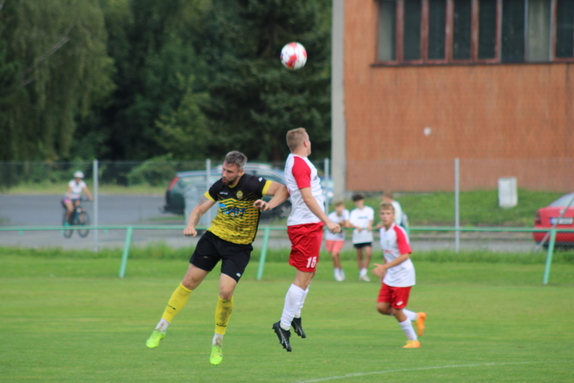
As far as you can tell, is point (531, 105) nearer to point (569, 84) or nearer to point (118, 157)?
point (569, 84)

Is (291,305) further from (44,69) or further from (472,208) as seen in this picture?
(44,69)

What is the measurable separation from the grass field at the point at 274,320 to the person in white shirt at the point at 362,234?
0.65 meters

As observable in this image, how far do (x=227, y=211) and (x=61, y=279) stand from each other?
10.2 m

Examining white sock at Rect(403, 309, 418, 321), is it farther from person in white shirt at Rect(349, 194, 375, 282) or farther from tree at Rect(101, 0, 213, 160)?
tree at Rect(101, 0, 213, 160)

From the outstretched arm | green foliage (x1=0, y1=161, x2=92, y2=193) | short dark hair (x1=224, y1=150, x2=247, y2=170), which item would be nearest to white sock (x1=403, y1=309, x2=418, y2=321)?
the outstretched arm

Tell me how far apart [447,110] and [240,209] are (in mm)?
20370

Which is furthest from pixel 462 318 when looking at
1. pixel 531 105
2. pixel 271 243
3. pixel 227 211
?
pixel 531 105

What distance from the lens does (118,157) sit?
63.4 meters

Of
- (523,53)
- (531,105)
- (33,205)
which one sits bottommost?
(33,205)

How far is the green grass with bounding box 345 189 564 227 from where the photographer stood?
2094 cm

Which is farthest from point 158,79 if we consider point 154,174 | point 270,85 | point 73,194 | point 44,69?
point 73,194

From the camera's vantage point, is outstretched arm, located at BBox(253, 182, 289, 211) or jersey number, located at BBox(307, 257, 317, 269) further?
jersey number, located at BBox(307, 257, 317, 269)

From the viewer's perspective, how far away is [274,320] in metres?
12.0

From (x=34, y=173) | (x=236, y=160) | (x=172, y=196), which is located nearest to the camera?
(x=236, y=160)
